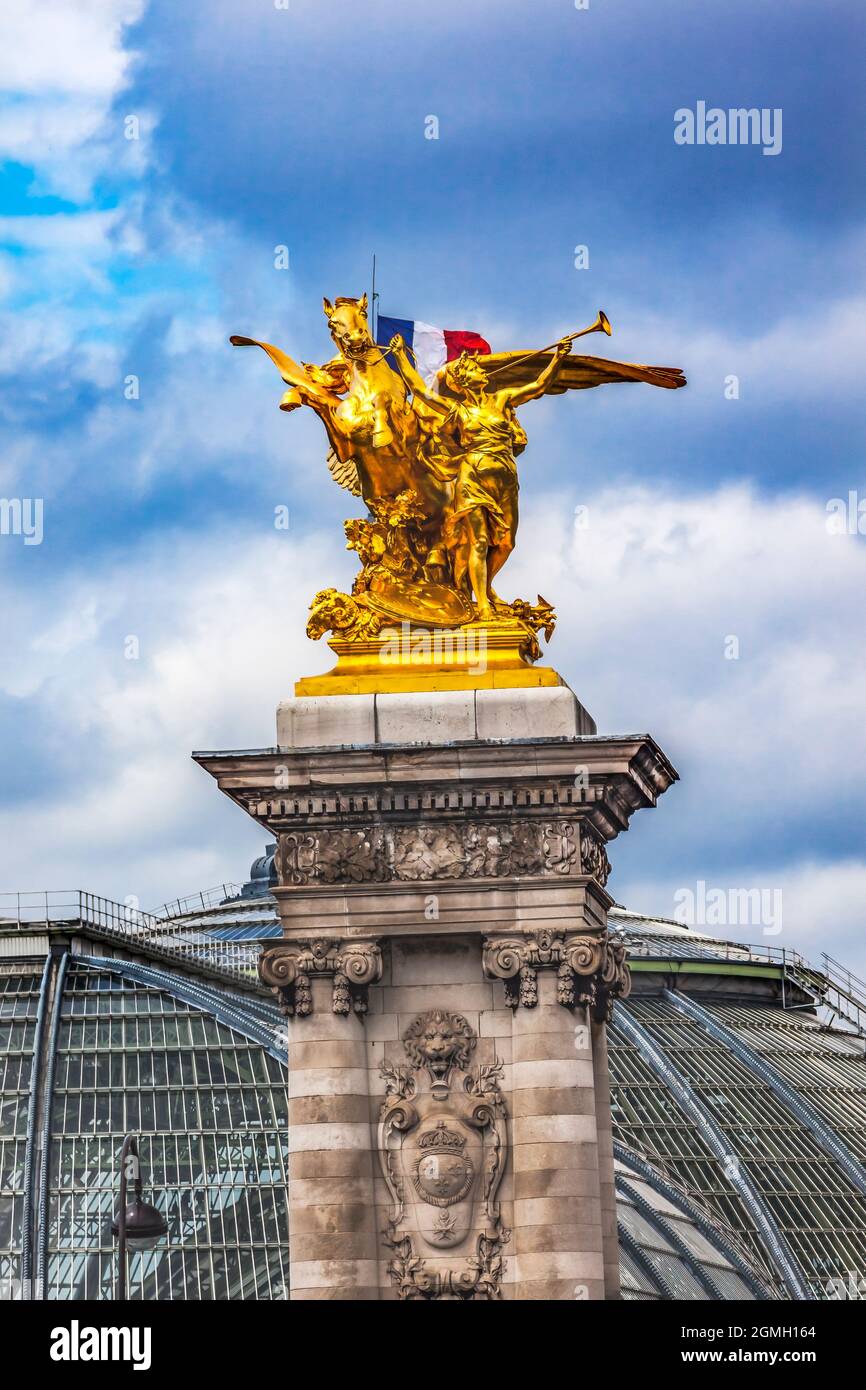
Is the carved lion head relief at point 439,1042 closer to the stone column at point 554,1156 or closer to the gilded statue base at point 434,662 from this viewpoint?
the stone column at point 554,1156

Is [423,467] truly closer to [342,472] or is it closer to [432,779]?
[342,472]

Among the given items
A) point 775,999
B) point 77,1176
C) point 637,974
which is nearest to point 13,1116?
point 77,1176

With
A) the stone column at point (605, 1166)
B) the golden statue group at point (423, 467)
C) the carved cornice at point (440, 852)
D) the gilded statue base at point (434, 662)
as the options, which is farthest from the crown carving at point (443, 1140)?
the golden statue group at point (423, 467)

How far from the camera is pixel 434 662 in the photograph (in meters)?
28.2

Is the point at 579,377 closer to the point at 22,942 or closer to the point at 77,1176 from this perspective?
the point at 77,1176

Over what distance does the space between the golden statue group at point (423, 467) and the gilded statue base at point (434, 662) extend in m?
0.06

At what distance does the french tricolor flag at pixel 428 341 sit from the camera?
29234mm

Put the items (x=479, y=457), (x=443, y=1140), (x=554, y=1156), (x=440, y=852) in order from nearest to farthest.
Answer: (x=554, y=1156)
(x=443, y=1140)
(x=440, y=852)
(x=479, y=457)

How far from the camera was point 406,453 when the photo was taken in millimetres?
28781

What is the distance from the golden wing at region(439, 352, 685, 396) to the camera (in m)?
29.1

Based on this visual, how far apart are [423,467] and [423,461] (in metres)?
0.06

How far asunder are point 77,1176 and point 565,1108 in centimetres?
4561

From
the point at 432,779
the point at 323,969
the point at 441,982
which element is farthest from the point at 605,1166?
the point at 432,779
